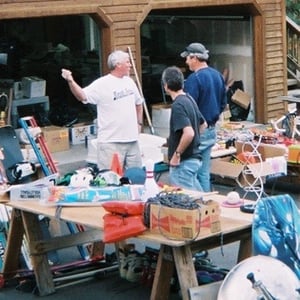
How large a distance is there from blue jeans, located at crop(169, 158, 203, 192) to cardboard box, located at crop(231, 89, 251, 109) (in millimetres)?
6575

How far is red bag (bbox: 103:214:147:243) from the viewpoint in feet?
19.1

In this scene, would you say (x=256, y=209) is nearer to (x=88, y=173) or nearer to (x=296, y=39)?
(x=88, y=173)

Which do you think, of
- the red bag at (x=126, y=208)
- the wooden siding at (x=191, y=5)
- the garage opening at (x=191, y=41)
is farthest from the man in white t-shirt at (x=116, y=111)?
the garage opening at (x=191, y=41)

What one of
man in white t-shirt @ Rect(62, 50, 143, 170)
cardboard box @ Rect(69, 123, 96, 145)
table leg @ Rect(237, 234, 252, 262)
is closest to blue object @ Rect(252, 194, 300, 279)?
table leg @ Rect(237, 234, 252, 262)

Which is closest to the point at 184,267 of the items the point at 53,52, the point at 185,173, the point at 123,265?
the point at 123,265

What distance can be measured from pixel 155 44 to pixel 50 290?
32.0 feet

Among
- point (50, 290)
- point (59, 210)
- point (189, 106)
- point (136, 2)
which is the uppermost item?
point (136, 2)

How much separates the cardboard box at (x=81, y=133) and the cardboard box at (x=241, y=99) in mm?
2633

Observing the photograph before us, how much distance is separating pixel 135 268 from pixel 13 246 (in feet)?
3.34

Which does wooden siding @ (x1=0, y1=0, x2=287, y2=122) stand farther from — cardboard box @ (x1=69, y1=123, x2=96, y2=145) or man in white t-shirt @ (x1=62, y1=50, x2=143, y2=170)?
man in white t-shirt @ (x1=62, y1=50, x2=143, y2=170)

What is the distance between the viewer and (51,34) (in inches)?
606

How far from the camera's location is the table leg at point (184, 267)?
229 inches

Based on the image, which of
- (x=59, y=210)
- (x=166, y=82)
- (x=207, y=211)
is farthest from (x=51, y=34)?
(x=207, y=211)

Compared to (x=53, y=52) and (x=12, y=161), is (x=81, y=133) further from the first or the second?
(x=12, y=161)
